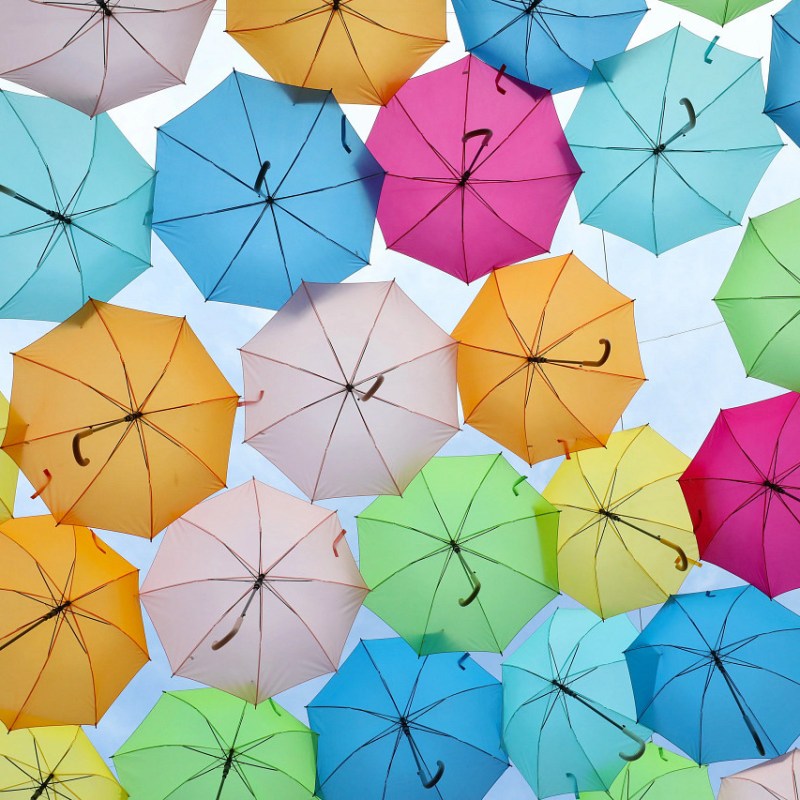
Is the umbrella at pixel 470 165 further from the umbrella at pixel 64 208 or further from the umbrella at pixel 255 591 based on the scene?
the umbrella at pixel 255 591

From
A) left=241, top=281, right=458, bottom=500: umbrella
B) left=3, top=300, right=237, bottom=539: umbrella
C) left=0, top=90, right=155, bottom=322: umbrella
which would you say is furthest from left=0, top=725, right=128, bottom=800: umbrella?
left=0, top=90, right=155, bottom=322: umbrella

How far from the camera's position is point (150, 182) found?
333 inches

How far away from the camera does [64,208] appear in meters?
8.34

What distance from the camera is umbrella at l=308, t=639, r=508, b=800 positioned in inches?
376

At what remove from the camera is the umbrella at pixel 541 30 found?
8562mm

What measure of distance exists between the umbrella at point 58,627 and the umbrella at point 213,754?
795 mm

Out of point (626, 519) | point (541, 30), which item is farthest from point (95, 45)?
point (626, 519)

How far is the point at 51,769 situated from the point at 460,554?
5466 millimetres

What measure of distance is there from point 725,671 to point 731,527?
5.74ft

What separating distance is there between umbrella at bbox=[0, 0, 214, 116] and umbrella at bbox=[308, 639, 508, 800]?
689 centimetres

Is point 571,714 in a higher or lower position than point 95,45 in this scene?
lower

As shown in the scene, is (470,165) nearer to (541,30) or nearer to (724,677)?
(541,30)

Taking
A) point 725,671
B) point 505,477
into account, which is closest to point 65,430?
point 505,477

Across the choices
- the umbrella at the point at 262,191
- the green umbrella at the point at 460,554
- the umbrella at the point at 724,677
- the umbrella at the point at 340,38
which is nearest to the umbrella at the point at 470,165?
the umbrella at the point at 340,38
